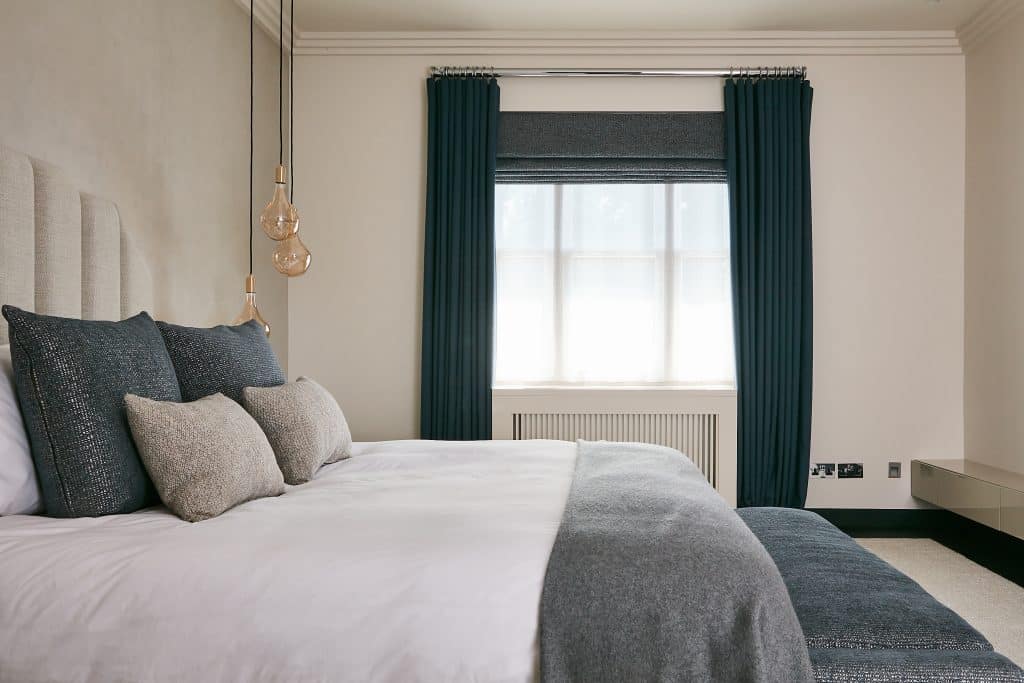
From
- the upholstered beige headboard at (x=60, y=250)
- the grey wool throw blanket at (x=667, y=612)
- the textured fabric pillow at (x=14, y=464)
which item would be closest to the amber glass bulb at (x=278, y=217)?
the upholstered beige headboard at (x=60, y=250)

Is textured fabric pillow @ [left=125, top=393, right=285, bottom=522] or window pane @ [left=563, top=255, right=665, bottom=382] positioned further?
window pane @ [left=563, top=255, right=665, bottom=382]

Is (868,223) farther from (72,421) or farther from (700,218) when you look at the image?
(72,421)

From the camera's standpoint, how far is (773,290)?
434 cm

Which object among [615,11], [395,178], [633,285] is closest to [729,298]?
[633,285]

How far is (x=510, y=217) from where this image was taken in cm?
448

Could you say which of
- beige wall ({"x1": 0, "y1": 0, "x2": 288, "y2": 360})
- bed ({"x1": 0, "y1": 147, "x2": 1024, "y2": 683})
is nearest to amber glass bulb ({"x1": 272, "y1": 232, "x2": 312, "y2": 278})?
beige wall ({"x1": 0, "y1": 0, "x2": 288, "y2": 360})

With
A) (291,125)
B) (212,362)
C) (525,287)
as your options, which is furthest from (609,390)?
(212,362)

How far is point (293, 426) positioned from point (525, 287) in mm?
2407

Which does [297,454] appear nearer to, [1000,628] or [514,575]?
[514,575]

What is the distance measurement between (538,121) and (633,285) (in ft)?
3.52

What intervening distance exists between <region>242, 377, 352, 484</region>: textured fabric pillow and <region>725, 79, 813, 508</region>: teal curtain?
8.78 feet

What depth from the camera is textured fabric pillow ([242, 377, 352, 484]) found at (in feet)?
7.31

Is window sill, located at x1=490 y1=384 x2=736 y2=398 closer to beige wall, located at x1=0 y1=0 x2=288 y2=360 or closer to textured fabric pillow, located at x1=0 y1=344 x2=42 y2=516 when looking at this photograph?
beige wall, located at x1=0 y1=0 x2=288 y2=360

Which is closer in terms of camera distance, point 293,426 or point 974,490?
point 293,426
